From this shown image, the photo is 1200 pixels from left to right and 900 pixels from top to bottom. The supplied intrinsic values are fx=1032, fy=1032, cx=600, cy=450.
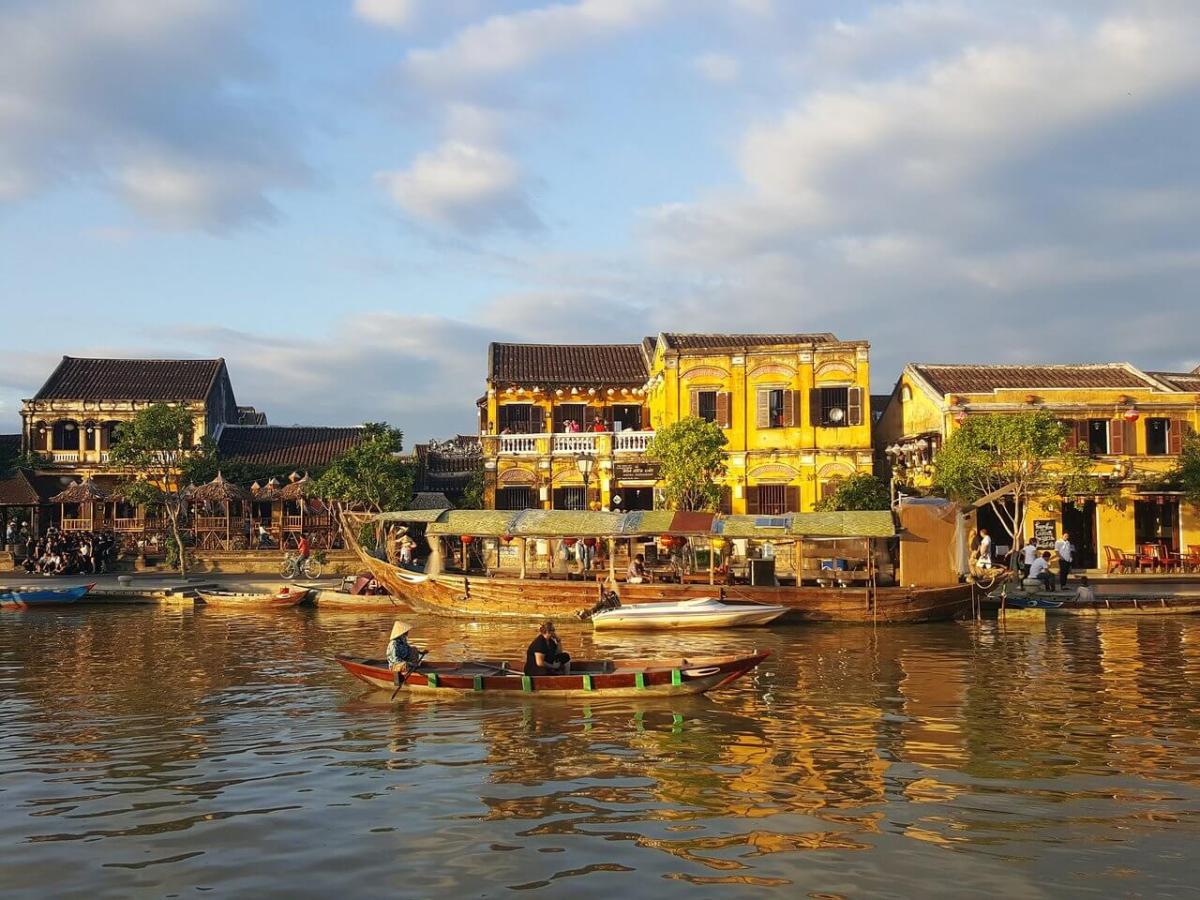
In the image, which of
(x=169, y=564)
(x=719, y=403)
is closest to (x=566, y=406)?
(x=719, y=403)

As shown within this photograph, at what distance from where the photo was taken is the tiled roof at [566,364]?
133 ft

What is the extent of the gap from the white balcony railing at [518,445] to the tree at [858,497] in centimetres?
1036

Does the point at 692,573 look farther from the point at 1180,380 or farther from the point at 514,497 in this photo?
the point at 1180,380

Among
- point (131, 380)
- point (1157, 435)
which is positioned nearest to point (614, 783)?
point (1157, 435)

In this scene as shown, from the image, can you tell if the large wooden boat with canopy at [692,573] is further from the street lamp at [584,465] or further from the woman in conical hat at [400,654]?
the woman in conical hat at [400,654]

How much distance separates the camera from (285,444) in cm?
4453

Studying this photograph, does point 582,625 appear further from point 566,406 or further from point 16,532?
point 16,532

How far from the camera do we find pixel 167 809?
34.9ft

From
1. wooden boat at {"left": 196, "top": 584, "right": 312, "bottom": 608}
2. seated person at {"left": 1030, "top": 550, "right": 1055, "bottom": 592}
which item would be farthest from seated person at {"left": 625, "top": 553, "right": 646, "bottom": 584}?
seated person at {"left": 1030, "top": 550, "right": 1055, "bottom": 592}

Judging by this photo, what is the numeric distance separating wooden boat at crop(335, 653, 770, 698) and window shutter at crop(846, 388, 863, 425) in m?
Answer: 20.8

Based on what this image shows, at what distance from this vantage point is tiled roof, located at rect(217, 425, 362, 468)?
142 ft

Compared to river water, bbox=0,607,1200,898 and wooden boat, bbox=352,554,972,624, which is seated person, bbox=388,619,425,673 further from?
wooden boat, bbox=352,554,972,624

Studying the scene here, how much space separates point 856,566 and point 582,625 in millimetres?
7495

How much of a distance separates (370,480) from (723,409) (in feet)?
40.3
